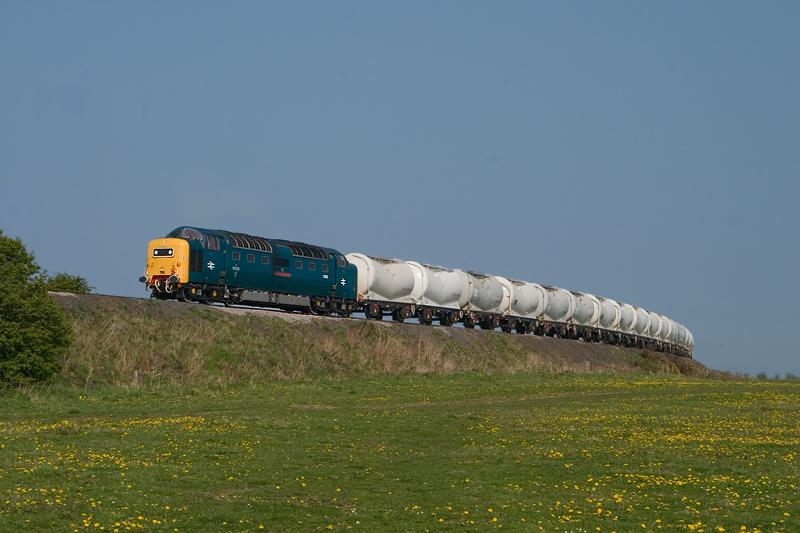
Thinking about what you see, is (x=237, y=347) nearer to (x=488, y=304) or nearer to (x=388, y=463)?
(x=388, y=463)

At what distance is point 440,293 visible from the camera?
7425 centimetres

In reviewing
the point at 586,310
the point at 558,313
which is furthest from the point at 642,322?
the point at 558,313

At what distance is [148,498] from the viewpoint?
1806cm

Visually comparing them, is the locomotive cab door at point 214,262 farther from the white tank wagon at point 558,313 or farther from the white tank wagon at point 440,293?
the white tank wagon at point 558,313

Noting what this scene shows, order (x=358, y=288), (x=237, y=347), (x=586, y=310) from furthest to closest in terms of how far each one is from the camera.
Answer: (x=586, y=310) < (x=358, y=288) < (x=237, y=347)

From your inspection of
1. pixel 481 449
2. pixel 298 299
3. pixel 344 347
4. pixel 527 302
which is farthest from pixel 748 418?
pixel 527 302

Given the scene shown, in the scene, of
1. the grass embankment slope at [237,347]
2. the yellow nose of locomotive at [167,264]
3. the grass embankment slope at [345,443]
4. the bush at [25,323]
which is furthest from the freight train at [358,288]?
the bush at [25,323]

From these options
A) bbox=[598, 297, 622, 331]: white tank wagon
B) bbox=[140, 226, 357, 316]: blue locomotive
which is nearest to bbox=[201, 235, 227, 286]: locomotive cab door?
bbox=[140, 226, 357, 316]: blue locomotive

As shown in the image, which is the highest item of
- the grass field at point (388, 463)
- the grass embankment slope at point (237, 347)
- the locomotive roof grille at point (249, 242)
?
the locomotive roof grille at point (249, 242)

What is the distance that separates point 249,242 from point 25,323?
21062mm

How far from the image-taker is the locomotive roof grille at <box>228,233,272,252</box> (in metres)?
57.2

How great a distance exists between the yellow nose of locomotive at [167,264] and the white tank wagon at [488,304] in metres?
16.5

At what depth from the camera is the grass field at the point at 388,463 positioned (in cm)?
1694

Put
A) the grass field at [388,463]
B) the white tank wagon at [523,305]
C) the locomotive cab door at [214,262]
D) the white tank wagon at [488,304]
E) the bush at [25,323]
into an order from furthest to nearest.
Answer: the white tank wagon at [523,305] → the white tank wagon at [488,304] → the locomotive cab door at [214,262] → the bush at [25,323] → the grass field at [388,463]
